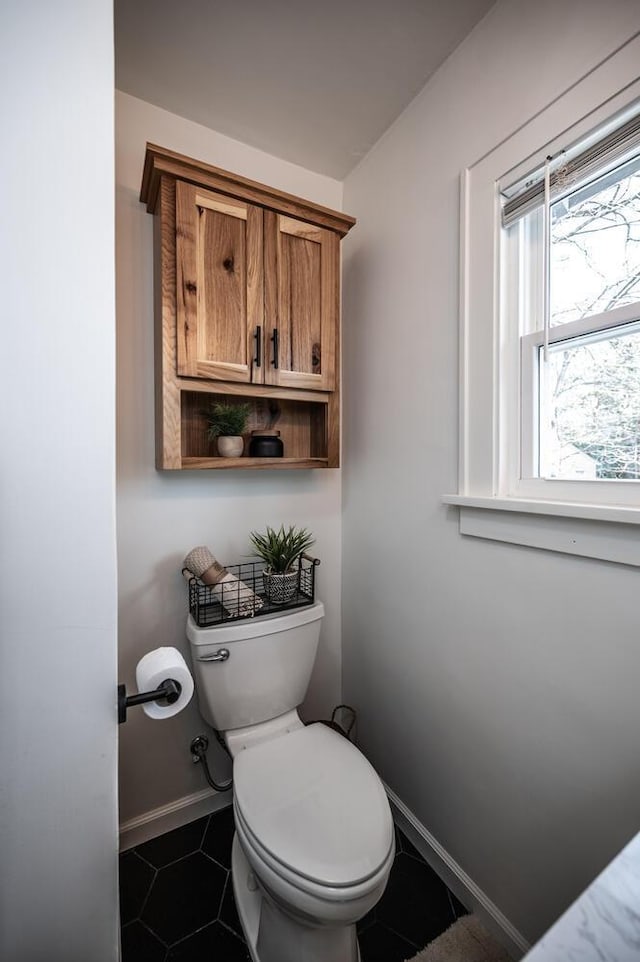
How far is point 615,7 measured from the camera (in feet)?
2.66

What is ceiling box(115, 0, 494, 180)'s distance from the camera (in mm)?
1051

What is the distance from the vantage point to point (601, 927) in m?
0.38

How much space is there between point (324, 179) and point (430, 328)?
0.93 meters

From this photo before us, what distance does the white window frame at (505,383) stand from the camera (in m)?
0.85

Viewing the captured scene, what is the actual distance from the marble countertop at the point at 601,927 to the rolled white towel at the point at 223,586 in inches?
39.7

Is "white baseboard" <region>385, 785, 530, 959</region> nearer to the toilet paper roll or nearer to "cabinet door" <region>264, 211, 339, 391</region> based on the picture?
the toilet paper roll

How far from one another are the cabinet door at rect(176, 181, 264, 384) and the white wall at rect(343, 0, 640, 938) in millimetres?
484

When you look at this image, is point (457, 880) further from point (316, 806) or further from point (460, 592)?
point (460, 592)

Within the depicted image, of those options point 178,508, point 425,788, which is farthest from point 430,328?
point 425,788

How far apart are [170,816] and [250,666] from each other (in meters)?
0.68

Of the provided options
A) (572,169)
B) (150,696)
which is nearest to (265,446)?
(150,696)

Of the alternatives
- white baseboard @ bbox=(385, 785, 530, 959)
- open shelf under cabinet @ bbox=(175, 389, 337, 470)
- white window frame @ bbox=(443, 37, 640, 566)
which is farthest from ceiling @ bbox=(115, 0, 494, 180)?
white baseboard @ bbox=(385, 785, 530, 959)

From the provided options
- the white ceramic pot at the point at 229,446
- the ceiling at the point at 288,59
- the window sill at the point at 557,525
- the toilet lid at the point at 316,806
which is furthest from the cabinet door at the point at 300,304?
the toilet lid at the point at 316,806

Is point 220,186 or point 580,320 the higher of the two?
point 220,186
